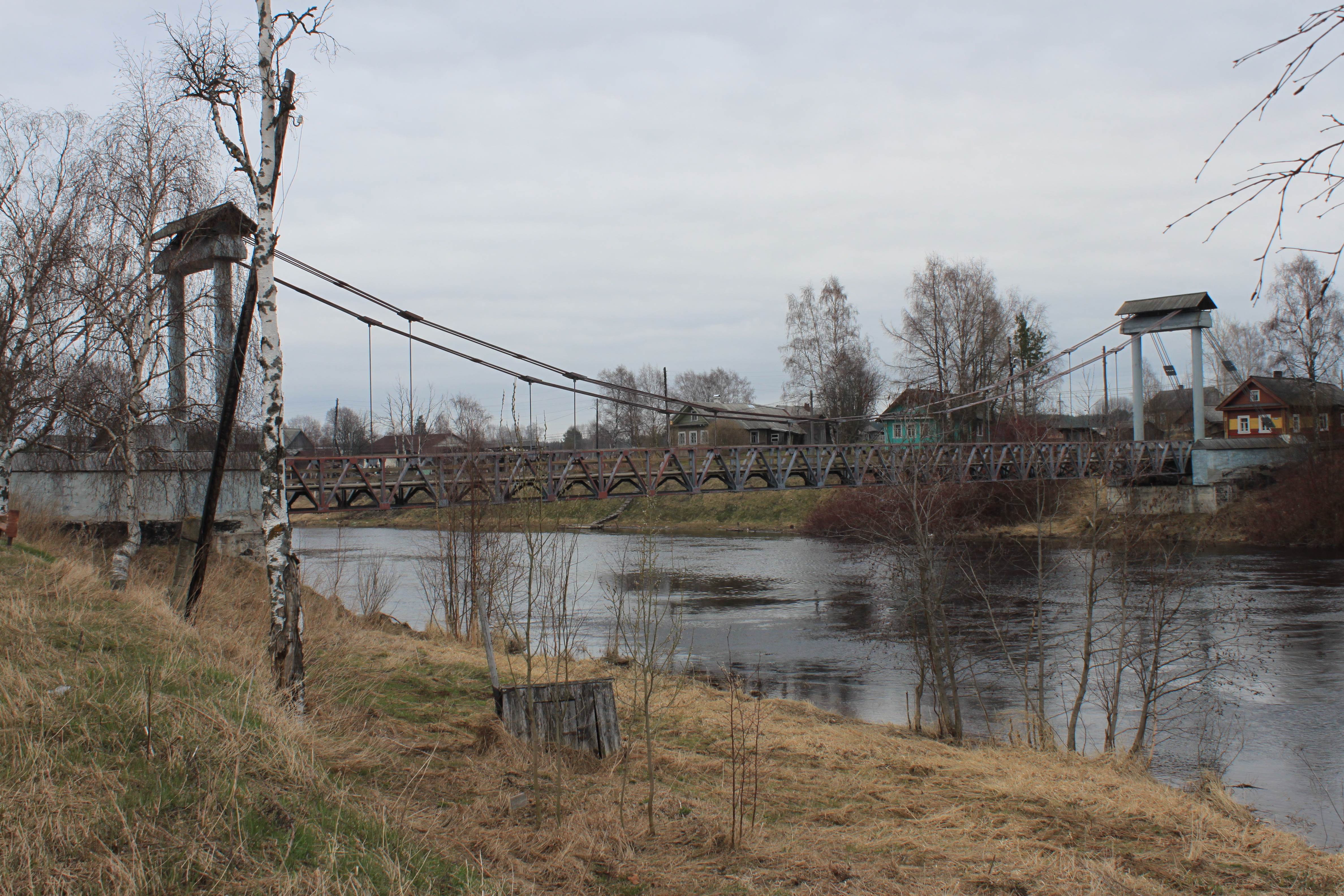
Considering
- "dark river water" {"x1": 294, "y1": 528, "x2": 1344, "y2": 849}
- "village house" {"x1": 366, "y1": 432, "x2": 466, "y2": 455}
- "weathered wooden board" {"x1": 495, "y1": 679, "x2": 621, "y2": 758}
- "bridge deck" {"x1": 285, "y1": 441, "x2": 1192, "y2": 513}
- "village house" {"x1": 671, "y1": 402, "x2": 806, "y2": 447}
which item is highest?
"village house" {"x1": 671, "y1": 402, "x2": 806, "y2": 447}

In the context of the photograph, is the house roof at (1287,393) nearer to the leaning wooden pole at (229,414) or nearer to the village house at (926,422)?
the village house at (926,422)

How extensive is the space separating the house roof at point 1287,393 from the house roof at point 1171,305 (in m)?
4.30

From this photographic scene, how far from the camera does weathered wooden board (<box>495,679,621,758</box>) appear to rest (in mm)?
6348

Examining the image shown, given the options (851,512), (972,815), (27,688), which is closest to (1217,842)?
(972,815)

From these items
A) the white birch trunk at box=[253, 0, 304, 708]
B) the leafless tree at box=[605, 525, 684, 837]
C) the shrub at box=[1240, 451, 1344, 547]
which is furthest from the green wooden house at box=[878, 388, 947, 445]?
the white birch trunk at box=[253, 0, 304, 708]

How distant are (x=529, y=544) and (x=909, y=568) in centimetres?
838

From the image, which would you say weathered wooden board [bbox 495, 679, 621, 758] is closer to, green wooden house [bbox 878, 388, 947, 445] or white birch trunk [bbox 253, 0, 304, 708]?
white birch trunk [bbox 253, 0, 304, 708]

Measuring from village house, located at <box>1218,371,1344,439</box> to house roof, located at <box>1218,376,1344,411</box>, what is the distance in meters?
0.03

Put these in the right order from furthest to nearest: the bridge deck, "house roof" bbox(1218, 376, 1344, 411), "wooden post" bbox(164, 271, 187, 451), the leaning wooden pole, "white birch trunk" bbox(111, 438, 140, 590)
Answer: "house roof" bbox(1218, 376, 1344, 411) < the bridge deck < "wooden post" bbox(164, 271, 187, 451) < "white birch trunk" bbox(111, 438, 140, 590) < the leaning wooden pole

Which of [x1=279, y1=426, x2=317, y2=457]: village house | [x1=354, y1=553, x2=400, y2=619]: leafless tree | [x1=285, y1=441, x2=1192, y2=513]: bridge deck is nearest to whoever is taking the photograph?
[x1=354, y1=553, x2=400, y2=619]: leafless tree

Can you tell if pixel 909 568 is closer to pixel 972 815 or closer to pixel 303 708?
pixel 972 815

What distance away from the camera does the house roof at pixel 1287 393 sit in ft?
123

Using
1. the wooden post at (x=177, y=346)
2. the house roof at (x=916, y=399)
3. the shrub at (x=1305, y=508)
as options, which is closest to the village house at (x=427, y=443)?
the wooden post at (x=177, y=346)

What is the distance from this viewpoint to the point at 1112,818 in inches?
249
